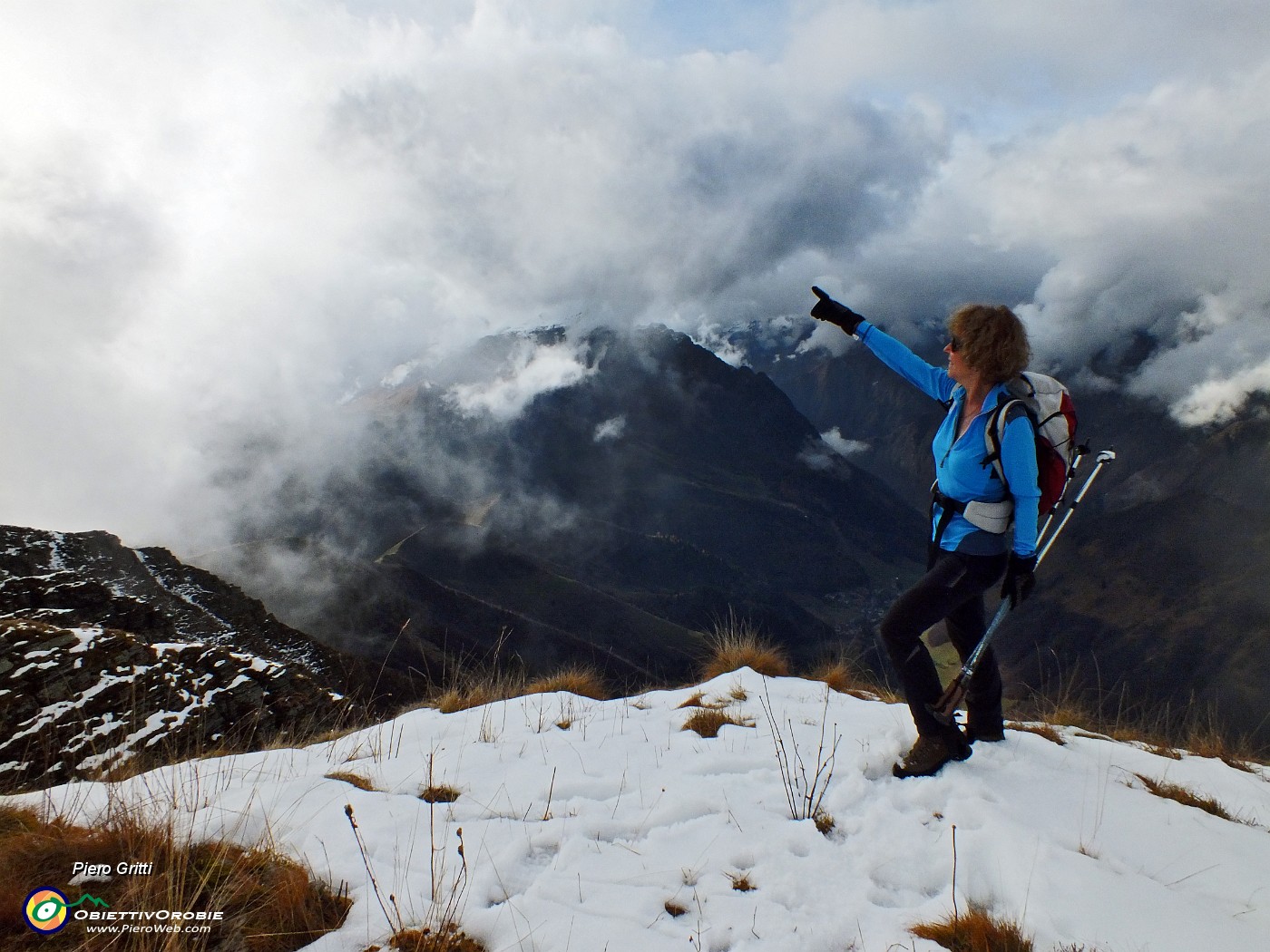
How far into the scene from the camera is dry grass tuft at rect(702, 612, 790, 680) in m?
6.78

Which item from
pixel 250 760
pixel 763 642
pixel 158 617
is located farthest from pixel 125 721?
pixel 158 617

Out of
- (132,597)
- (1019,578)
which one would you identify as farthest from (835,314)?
(132,597)

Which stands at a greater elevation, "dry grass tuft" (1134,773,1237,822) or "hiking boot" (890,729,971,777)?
"hiking boot" (890,729,971,777)

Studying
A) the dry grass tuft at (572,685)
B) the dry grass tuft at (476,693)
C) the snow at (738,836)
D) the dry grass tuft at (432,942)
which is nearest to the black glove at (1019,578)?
the snow at (738,836)

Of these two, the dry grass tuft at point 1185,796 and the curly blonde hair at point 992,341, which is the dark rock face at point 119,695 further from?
the dry grass tuft at point 1185,796

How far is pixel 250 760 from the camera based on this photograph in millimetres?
4000

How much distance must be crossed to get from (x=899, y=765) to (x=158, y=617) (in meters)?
40.5

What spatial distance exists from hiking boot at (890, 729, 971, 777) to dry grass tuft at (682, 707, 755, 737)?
1222 millimetres

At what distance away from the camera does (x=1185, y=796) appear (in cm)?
353

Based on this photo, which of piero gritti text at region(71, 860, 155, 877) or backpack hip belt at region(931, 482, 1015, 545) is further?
backpack hip belt at region(931, 482, 1015, 545)

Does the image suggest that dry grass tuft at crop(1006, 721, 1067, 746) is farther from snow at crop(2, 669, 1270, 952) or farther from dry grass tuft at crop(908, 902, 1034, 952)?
dry grass tuft at crop(908, 902, 1034, 952)

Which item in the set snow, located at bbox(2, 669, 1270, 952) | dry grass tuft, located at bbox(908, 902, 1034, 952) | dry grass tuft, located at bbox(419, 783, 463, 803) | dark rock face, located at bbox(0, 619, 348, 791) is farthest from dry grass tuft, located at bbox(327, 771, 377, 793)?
dark rock face, located at bbox(0, 619, 348, 791)

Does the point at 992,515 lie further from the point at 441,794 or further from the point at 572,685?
the point at 572,685

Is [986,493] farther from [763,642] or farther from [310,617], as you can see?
[310,617]
